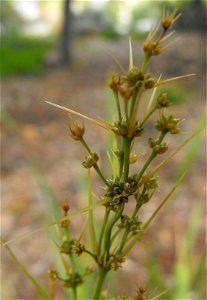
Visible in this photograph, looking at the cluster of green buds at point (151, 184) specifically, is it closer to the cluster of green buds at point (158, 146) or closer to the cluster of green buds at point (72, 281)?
the cluster of green buds at point (158, 146)

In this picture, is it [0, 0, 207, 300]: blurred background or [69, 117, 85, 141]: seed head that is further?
[0, 0, 207, 300]: blurred background

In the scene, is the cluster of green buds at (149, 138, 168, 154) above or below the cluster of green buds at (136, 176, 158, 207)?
above

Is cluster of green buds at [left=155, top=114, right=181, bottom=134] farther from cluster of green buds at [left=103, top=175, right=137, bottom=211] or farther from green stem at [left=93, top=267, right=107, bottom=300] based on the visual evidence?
green stem at [left=93, top=267, right=107, bottom=300]

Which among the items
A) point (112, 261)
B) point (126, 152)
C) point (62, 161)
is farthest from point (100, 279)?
point (62, 161)

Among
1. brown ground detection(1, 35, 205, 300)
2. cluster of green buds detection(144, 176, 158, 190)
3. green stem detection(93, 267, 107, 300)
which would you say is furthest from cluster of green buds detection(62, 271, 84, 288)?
brown ground detection(1, 35, 205, 300)

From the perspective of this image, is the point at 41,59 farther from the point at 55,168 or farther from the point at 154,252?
the point at 154,252

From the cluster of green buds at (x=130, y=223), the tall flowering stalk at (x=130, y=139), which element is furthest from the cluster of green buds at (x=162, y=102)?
the cluster of green buds at (x=130, y=223)

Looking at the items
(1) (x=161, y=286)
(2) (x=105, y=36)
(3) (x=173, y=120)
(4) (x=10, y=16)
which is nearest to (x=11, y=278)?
(1) (x=161, y=286)

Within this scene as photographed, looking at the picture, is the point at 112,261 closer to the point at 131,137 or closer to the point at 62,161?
the point at 131,137
